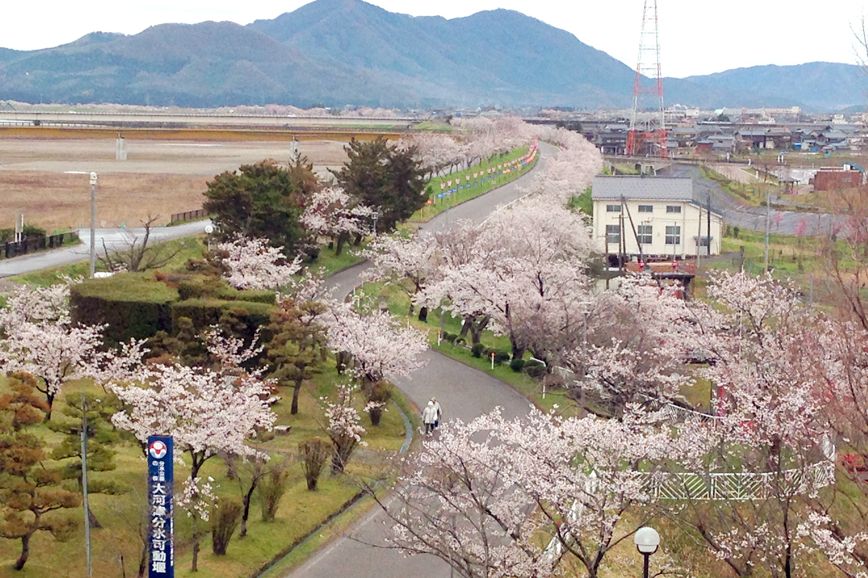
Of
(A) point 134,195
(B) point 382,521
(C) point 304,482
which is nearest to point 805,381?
(B) point 382,521

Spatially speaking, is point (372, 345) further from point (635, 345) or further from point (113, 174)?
point (113, 174)

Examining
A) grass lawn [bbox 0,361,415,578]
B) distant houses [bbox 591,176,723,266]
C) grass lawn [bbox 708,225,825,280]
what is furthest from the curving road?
grass lawn [bbox 0,361,415,578]

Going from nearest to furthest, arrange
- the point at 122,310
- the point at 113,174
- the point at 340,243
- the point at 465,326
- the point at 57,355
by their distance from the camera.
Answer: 1. the point at 57,355
2. the point at 122,310
3. the point at 465,326
4. the point at 340,243
5. the point at 113,174

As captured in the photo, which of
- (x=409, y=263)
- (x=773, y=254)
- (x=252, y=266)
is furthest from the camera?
(x=773, y=254)

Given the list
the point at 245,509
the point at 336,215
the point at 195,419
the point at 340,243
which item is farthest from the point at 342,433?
the point at 340,243

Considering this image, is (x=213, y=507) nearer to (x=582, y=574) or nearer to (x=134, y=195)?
(x=582, y=574)

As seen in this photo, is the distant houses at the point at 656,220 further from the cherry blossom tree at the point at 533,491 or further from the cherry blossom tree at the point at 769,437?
the cherry blossom tree at the point at 533,491

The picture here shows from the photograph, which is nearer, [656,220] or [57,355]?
[57,355]
